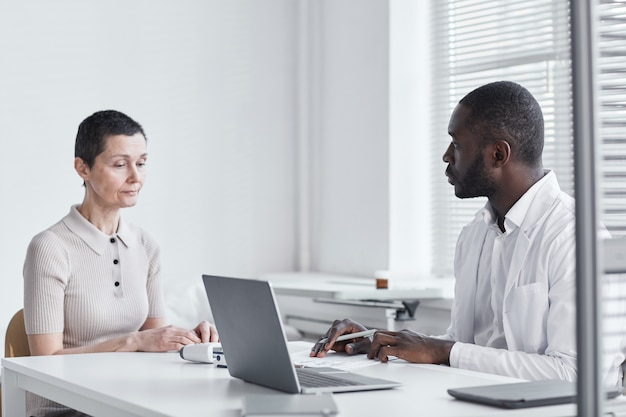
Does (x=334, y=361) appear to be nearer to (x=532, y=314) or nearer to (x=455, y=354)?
(x=455, y=354)

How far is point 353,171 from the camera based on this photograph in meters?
4.75

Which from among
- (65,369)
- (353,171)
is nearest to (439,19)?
(353,171)

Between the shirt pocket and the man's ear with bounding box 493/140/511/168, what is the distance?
375 mm

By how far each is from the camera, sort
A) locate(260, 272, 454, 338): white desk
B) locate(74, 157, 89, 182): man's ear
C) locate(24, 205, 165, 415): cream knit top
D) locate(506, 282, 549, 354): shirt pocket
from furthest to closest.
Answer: locate(260, 272, 454, 338): white desk, locate(74, 157, 89, 182): man's ear, locate(24, 205, 165, 415): cream knit top, locate(506, 282, 549, 354): shirt pocket

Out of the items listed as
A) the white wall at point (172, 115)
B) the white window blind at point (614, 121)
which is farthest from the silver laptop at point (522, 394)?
the white wall at point (172, 115)

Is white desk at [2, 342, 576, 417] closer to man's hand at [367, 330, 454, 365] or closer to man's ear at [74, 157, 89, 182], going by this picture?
man's hand at [367, 330, 454, 365]

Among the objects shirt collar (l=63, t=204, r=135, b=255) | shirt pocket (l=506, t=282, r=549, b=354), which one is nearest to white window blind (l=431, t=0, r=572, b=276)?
shirt pocket (l=506, t=282, r=549, b=354)

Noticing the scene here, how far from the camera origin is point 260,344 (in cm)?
176

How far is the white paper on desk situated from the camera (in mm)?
2121

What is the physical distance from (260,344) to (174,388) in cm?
21

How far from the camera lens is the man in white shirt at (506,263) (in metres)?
2.18

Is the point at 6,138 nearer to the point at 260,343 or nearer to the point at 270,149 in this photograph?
the point at 270,149

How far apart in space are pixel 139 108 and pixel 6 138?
66cm

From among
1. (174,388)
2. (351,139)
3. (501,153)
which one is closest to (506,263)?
(501,153)
